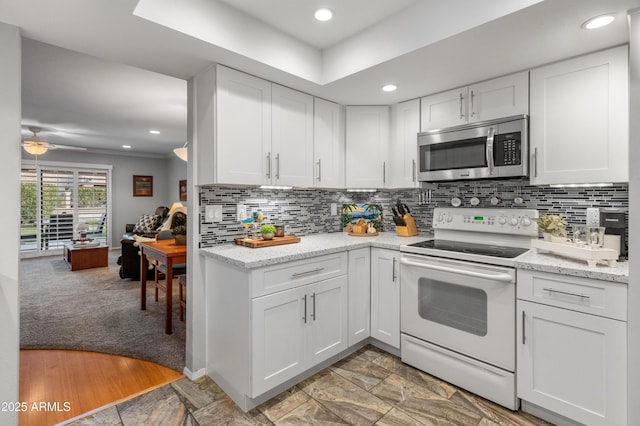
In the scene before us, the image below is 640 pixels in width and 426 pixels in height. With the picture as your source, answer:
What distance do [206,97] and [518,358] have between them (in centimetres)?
252

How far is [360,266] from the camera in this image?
2.49 meters

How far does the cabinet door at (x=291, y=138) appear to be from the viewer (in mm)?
2375

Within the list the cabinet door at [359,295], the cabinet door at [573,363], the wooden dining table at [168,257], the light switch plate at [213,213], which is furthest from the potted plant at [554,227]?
the wooden dining table at [168,257]

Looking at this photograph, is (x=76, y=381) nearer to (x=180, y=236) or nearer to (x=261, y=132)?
(x=180, y=236)

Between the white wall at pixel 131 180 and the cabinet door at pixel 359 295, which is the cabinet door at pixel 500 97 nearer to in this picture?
the cabinet door at pixel 359 295

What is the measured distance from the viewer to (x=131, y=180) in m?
7.99

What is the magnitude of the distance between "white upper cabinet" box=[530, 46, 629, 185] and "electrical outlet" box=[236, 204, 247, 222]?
6.83 ft

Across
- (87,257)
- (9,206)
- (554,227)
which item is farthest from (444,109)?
(87,257)

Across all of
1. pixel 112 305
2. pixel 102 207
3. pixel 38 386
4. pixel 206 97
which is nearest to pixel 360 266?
pixel 206 97

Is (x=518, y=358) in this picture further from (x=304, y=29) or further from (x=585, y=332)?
(x=304, y=29)

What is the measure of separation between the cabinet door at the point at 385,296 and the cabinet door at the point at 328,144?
2.45 ft

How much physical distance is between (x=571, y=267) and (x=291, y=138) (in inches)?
76.7

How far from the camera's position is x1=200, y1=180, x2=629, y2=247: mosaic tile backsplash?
2160 mm

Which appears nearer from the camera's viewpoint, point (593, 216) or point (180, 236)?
point (593, 216)
